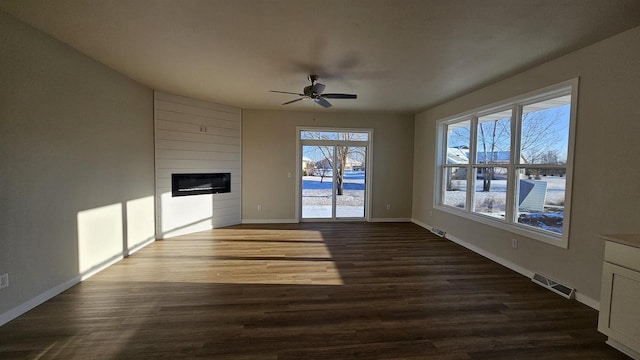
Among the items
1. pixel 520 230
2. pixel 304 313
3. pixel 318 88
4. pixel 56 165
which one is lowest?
pixel 304 313

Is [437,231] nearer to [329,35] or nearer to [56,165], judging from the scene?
[329,35]

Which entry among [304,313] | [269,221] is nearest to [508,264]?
[304,313]

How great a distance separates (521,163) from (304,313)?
3434 millimetres

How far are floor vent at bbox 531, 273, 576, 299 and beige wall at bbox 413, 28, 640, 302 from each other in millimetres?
63

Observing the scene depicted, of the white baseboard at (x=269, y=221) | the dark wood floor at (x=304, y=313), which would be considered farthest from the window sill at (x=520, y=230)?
the white baseboard at (x=269, y=221)

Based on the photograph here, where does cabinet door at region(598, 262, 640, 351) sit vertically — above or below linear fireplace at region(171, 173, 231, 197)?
below

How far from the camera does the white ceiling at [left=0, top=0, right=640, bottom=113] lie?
6.99ft

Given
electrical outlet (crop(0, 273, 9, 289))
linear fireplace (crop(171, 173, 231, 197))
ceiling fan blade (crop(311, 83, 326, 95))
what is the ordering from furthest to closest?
1. linear fireplace (crop(171, 173, 231, 197))
2. ceiling fan blade (crop(311, 83, 326, 95))
3. electrical outlet (crop(0, 273, 9, 289))

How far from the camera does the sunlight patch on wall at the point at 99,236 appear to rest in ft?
10.3

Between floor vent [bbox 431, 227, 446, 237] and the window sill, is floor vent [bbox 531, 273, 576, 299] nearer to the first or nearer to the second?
the window sill

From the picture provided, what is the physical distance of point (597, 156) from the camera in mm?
2725

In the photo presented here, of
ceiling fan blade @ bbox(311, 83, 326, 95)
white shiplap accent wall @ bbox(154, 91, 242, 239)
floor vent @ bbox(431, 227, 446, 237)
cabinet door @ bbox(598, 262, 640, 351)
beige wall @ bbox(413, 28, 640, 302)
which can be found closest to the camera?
cabinet door @ bbox(598, 262, 640, 351)

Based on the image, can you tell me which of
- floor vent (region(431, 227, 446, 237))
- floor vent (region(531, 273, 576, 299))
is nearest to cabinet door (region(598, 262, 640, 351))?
floor vent (region(531, 273, 576, 299))

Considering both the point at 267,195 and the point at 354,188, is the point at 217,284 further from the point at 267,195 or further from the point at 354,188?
the point at 354,188
